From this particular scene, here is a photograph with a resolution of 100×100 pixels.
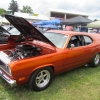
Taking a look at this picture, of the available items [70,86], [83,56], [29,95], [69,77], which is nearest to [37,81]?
[29,95]

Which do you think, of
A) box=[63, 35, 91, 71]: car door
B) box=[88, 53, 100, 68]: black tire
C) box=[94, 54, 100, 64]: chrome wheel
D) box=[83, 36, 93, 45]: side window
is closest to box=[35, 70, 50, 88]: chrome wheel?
box=[63, 35, 91, 71]: car door

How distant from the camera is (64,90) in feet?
12.0

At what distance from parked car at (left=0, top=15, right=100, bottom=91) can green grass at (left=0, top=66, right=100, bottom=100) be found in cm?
22

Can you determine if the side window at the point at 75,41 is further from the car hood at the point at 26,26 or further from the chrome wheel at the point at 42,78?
the chrome wheel at the point at 42,78

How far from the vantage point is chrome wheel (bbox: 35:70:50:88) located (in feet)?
11.6

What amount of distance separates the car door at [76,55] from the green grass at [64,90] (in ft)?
1.38

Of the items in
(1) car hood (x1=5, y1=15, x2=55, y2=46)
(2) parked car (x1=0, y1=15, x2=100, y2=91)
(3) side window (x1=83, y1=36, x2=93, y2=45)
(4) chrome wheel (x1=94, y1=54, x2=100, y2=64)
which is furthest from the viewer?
(4) chrome wheel (x1=94, y1=54, x2=100, y2=64)

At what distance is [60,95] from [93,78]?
159cm

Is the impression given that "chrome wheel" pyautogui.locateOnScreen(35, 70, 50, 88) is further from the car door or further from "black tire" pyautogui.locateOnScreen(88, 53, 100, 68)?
"black tire" pyautogui.locateOnScreen(88, 53, 100, 68)

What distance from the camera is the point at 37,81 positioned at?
Result: 3.54 meters

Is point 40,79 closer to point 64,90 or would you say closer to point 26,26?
point 64,90

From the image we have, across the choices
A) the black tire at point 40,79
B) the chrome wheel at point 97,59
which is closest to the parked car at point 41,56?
the black tire at point 40,79

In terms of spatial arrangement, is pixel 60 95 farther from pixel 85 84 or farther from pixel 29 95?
pixel 85 84

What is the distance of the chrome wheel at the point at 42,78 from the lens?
3527mm
